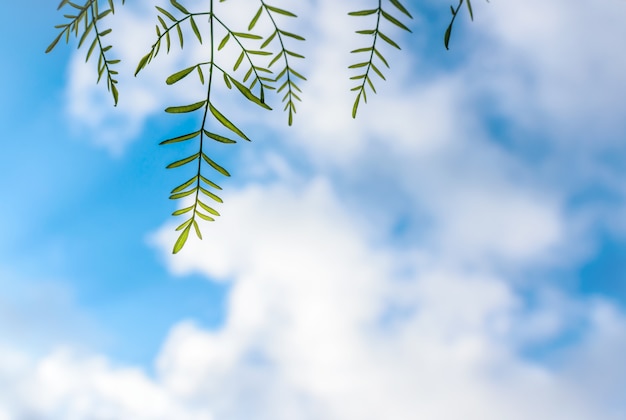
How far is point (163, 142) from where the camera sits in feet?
1.73

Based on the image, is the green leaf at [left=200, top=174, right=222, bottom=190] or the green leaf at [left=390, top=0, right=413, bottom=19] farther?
the green leaf at [left=200, top=174, right=222, bottom=190]

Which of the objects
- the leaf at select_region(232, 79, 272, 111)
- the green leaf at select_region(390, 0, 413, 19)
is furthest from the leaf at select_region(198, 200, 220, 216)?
the green leaf at select_region(390, 0, 413, 19)

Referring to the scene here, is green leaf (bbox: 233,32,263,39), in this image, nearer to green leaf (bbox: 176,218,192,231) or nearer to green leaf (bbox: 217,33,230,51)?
green leaf (bbox: 217,33,230,51)

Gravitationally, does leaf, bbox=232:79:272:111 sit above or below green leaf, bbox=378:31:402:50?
below

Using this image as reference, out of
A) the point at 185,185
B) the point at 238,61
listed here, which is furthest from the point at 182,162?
the point at 238,61

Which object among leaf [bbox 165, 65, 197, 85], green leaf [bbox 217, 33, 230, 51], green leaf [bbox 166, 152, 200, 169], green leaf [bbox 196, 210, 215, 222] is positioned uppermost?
green leaf [bbox 217, 33, 230, 51]

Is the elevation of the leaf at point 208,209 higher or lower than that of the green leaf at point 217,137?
lower

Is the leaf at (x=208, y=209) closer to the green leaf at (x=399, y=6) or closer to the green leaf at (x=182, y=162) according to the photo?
the green leaf at (x=182, y=162)

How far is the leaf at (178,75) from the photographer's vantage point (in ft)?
1.70

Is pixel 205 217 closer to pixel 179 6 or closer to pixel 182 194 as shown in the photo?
pixel 182 194

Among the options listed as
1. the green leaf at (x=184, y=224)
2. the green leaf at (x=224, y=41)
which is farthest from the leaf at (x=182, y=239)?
the green leaf at (x=224, y=41)

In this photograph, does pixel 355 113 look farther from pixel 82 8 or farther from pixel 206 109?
pixel 82 8

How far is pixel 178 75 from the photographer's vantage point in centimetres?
53

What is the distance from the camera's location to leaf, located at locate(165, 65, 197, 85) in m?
0.52
